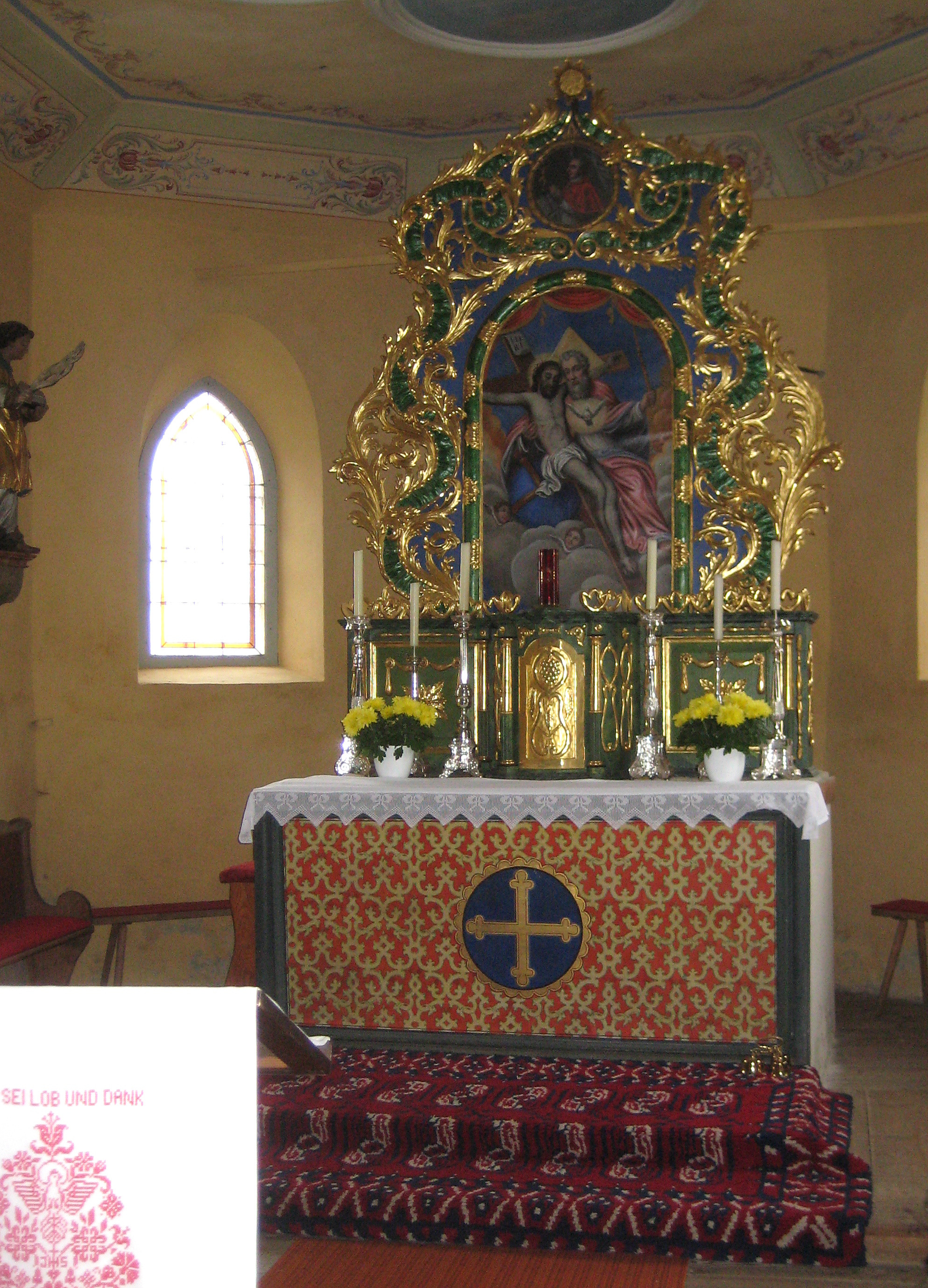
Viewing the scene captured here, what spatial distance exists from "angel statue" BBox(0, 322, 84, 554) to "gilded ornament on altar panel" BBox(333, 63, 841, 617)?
1.63 meters

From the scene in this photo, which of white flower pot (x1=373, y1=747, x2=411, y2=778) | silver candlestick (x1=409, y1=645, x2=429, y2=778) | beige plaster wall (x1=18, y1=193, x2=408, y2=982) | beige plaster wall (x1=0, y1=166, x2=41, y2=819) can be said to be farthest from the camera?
beige plaster wall (x1=18, y1=193, x2=408, y2=982)

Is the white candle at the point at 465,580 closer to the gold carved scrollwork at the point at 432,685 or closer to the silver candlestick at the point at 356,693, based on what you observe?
the gold carved scrollwork at the point at 432,685

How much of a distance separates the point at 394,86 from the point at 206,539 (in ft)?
10.5

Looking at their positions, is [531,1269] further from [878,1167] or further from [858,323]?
A: [858,323]

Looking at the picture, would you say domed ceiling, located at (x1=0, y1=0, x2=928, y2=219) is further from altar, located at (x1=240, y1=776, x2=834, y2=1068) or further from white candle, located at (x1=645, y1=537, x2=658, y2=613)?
altar, located at (x1=240, y1=776, x2=834, y2=1068)

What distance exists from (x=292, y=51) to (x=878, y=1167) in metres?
6.44

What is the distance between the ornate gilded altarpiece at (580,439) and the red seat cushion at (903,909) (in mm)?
1317

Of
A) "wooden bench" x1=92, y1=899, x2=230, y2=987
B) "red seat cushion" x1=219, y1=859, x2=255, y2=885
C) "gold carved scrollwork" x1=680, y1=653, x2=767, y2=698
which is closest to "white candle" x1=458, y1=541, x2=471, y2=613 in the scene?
"gold carved scrollwork" x1=680, y1=653, x2=767, y2=698

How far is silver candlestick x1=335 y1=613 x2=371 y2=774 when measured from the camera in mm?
7141

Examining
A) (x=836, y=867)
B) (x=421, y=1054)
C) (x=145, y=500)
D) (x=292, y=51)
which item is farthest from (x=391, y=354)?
(x=836, y=867)

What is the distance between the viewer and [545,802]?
6258 mm

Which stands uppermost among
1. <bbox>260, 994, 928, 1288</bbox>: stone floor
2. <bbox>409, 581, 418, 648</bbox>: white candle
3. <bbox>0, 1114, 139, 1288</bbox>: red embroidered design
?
<bbox>409, 581, 418, 648</bbox>: white candle

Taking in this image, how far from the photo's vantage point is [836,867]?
8781mm

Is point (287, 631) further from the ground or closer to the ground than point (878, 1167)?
further from the ground
